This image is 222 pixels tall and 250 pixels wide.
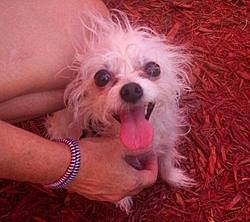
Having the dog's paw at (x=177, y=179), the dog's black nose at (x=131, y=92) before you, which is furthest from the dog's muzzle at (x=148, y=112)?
the dog's paw at (x=177, y=179)

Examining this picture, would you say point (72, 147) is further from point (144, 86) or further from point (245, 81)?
point (245, 81)

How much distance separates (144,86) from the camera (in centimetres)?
128

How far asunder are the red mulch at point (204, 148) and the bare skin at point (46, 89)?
1.27 ft

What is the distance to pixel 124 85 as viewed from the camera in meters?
1.27

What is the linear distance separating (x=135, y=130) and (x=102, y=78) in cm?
18

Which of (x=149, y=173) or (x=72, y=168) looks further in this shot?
(x=149, y=173)

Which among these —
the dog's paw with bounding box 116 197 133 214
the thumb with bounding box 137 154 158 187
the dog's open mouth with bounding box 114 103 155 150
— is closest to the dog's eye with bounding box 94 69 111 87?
the dog's open mouth with bounding box 114 103 155 150

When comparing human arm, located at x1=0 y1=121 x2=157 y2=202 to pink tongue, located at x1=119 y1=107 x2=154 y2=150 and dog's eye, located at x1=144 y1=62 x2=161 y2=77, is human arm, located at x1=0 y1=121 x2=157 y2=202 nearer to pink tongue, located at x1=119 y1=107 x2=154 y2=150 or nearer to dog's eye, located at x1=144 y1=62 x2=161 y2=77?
pink tongue, located at x1=119 y1=107 x2=154 y2=150

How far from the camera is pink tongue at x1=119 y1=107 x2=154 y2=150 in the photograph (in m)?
1.32

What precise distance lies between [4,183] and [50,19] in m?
0.82

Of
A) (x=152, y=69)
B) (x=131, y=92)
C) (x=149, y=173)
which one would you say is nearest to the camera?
(x=131, y=92)

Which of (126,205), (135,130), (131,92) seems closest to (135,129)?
(135,130)

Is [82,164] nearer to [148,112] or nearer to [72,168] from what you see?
[72,168]

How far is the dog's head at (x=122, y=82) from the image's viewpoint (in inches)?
50.8
